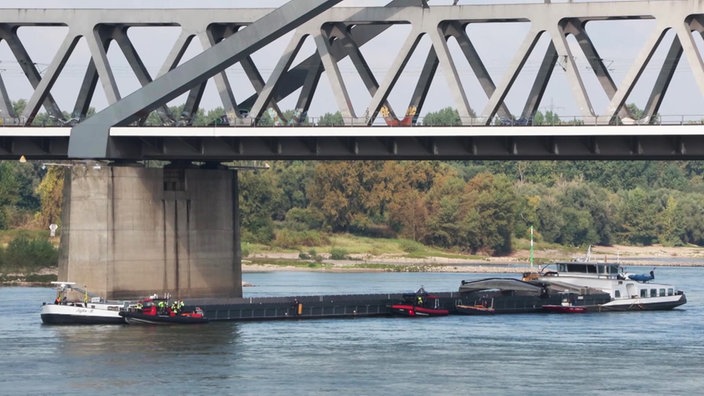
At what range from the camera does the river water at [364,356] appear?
210 feet

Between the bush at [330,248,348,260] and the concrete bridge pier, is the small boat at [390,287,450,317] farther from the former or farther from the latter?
the bush at [330,248,348,260]

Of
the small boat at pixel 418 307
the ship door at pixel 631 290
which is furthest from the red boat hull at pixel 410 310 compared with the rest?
the ship door at pixel 631 290

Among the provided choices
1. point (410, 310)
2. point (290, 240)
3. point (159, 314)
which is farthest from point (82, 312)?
point (290, 240)

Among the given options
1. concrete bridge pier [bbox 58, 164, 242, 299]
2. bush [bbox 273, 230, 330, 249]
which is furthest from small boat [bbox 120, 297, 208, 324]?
bush [bbox 273, 230, 330, 249]

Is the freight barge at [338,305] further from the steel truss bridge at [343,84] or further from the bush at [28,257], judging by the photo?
the bush at [28,257]

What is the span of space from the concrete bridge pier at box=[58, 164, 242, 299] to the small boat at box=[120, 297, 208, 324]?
3.49m

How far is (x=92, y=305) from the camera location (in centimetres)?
8769

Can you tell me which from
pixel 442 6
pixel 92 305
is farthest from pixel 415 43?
pixel 92 305

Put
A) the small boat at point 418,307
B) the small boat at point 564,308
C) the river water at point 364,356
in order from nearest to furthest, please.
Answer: the river water at point 364,356 → the small boat at point 418,307 → the small boat at point 564,308

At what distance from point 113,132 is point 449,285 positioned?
58.7 meters

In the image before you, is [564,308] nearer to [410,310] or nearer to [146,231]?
[410,310]

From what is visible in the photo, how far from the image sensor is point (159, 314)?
287ft

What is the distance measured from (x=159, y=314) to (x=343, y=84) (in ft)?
53.6

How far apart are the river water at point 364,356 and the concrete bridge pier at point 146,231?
4.96 metres
